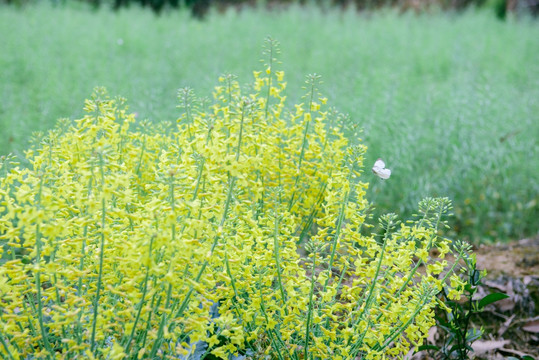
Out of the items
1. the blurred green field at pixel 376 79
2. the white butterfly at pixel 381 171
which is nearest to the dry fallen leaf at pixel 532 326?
the blurred green field at pixel 376 79

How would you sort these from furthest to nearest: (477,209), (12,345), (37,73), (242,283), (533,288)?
(37,73), (477,209), (533,288), (242,283), (12,345)

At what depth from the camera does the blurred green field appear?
14.5 feet

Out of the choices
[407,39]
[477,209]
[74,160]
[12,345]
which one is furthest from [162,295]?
[407,39]

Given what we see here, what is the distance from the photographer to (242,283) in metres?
1.99

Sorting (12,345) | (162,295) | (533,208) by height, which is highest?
(162,295)

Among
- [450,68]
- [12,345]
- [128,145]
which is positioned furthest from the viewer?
[450,68]

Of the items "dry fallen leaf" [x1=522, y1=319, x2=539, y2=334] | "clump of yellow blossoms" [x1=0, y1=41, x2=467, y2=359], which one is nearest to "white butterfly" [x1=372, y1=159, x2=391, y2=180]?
"clump of yellow blossoms" [x1=0, y1=41, x2=467, y2=359]

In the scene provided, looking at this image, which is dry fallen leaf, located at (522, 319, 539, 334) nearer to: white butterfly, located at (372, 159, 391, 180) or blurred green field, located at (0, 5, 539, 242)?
blurred green field, located at (0, 5, 539, 242)

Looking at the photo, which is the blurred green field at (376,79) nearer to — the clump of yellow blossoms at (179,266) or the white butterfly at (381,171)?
the white butterfly at (381,171)

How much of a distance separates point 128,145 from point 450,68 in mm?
5902

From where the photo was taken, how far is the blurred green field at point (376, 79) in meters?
4.43

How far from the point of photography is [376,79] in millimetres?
6262

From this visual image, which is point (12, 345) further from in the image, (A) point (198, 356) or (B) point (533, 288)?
(B) point (533, 288)

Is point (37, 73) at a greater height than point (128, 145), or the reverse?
point (128, 145)
